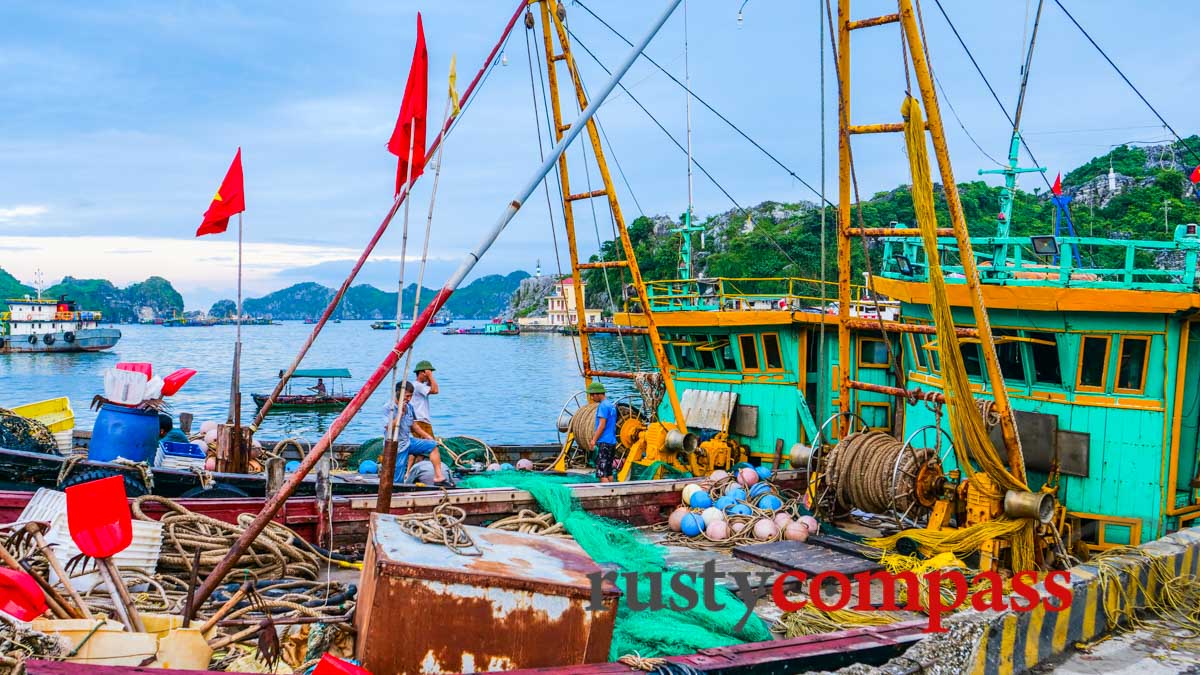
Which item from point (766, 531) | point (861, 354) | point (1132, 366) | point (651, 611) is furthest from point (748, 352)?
point (651, 611)

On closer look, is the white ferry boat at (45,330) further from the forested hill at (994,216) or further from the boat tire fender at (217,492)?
the boat tire fender at (217,492)

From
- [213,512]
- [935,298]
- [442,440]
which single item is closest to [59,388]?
[442,440]

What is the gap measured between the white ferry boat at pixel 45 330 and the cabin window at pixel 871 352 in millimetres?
88871

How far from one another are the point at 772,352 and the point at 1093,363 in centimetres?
582

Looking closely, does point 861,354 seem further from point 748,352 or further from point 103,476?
point 103,476

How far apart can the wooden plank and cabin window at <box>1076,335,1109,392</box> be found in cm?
309

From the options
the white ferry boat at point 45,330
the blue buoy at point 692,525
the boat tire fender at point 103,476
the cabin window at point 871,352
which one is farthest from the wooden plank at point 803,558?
the white ferry boat at point 45,330

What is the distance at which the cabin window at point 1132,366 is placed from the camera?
31.1ft

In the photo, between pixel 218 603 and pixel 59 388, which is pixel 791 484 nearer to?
pixel 218 603

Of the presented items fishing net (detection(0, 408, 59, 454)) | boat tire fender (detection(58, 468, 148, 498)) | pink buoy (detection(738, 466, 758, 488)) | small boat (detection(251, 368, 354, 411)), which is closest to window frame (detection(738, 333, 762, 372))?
pink buoy (detection(738, 466, 758, 488))

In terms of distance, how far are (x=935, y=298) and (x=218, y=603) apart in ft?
22.9

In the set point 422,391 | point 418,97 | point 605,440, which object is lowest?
point 605,440

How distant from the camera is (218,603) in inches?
268

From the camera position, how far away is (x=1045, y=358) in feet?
33.0
